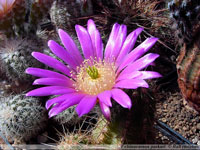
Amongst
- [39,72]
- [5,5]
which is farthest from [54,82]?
[5,5]

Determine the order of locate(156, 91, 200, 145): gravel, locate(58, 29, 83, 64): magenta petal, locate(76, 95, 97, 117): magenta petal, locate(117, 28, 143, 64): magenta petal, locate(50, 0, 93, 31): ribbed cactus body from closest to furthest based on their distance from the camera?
locate(76, 95, 97, 117): magenta petal, locate(117, 28, 143, 64): magenta petal, locate(58, 29, 83, 64): magenta petal, locate(156, 91, 200, 145): gravel, locate(50, 0, 93, 31): ribbed cactus body

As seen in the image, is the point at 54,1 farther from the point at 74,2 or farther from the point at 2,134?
the point at 2,134

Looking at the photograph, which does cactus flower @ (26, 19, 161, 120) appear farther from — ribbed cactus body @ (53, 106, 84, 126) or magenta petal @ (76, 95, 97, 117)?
ribbed cactus body @ (53, 106, 84, 126)

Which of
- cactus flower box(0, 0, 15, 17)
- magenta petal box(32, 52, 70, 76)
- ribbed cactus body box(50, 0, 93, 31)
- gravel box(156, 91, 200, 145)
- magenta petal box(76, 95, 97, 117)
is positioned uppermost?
cactus flower box(0, 0, 15, 17)

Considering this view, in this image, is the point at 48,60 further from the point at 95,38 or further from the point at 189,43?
the point at 189,43

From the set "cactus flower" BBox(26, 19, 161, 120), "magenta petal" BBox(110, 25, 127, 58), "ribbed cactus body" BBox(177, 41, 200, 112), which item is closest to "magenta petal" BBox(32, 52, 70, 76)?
"cactus flower" BBox(26, 19, 161, 120)

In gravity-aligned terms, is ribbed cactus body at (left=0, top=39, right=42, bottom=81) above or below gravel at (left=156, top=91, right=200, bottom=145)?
above

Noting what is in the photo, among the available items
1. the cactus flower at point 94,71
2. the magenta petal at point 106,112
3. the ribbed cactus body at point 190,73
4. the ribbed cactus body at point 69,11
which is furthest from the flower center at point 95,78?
the ribbed cactus body at point 69,11

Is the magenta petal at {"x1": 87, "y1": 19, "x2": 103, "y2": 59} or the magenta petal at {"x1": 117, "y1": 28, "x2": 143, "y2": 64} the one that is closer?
the magenta petal at {"x1": 117, "y1": 28, "x2": 143, "y2": 64}

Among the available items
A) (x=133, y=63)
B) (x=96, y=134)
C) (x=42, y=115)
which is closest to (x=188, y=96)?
(x=133, y=63)
